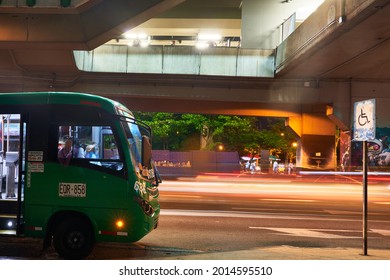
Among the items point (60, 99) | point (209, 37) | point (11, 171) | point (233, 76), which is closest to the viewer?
point (60, 99)

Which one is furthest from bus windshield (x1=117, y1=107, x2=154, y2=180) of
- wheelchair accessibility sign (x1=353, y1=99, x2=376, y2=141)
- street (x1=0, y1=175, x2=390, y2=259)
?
wheelchair accessibility sign (x1=353, y1=99, x2=376, y2=141)

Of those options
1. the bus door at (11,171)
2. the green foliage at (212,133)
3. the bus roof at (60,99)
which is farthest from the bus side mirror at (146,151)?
the green foliage at (212,133)

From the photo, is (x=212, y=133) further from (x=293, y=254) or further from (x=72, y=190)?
(x=72, y=190)

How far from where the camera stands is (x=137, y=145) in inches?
295

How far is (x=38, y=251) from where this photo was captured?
25.5ft

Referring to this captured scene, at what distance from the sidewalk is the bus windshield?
157 centimetres

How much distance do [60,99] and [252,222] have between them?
6302 mm

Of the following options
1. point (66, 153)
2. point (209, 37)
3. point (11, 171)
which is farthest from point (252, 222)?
point (209, 37)

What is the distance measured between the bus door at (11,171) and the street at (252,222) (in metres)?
0.60

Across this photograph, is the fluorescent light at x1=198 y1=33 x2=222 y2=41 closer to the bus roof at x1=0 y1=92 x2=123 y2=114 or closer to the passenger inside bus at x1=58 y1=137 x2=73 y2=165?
the bus roof at x1=0 y1=92 x2=123 y2=114

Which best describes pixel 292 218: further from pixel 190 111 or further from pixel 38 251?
pixel 190 111

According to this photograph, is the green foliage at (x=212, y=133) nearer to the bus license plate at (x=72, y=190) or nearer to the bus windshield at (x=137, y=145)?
the bus windshield at (x=137, y=145)

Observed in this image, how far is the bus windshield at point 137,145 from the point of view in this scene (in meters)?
7.23

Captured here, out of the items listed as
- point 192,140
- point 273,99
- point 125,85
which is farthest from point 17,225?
point 192,140
